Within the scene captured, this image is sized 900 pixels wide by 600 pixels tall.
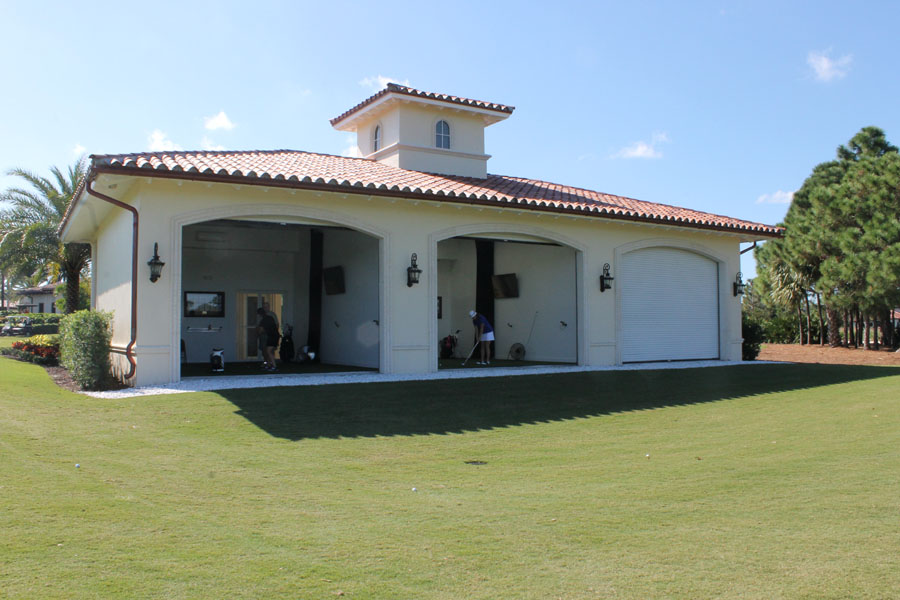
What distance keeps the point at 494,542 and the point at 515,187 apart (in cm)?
1466

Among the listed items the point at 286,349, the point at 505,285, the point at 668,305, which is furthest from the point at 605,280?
the point at 286,349

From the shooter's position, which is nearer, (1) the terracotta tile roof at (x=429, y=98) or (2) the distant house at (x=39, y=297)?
(1) the terracotta tile roof at (x=429, y=98)

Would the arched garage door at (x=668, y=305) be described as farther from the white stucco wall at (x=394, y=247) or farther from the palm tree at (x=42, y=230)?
the palm tree at (x=42, y=230)

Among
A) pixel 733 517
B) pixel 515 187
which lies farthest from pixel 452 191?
pixel 733 517

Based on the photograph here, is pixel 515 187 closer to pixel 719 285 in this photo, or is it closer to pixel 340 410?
pixel 719 285

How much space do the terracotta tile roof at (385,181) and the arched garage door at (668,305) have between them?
1211 mm

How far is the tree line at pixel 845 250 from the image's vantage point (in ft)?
86.4

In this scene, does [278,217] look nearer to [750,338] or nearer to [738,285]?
[738,285]

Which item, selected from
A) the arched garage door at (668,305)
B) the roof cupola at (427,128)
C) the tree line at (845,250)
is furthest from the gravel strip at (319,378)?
the tree line at (845,250)

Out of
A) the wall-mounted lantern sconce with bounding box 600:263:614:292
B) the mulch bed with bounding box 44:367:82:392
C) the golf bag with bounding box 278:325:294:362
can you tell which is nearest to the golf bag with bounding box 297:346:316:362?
the golf bag with bounding box 278:325:294:362

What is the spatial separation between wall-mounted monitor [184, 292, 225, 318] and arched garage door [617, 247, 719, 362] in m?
10.4

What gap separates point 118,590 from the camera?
3855 mm

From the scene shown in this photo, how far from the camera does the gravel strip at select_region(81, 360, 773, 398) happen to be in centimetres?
1194

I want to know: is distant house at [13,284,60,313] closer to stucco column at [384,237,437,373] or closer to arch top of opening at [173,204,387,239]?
arch top of opening at [173,204,387,239]
